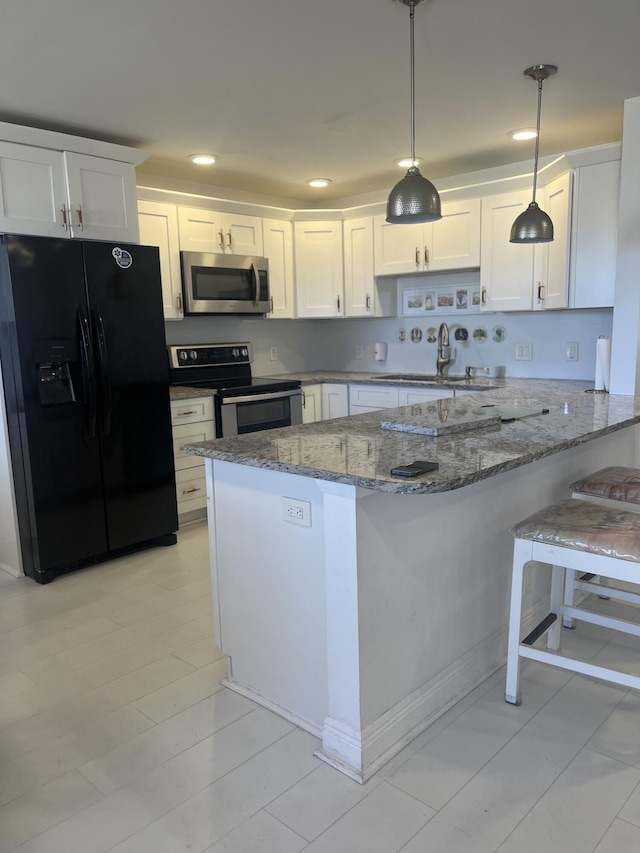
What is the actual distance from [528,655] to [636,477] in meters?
0.87

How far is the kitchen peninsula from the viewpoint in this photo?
168 cm

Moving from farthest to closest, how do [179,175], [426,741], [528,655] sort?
[179,175] → [528,655] → [426,741]

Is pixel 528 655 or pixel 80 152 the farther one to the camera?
pixel 80 152

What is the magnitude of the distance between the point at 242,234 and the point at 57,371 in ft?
6.32

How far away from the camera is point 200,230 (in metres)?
4.16

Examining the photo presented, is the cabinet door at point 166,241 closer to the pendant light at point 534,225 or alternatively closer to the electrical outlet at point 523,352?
the pendant light at point 534,225

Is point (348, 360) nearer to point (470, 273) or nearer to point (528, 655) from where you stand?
point (470, 273)

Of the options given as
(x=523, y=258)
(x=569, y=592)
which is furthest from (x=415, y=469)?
(x=523, y=258)

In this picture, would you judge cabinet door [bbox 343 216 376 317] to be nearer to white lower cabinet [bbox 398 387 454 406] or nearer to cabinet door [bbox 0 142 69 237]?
white lower cabinet [bbox 398 387 454 406]

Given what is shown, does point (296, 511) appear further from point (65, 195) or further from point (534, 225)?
point (65, 195)

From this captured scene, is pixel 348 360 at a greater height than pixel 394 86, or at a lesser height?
lesser

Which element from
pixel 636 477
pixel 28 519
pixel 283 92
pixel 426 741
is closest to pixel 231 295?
pixel 283 92

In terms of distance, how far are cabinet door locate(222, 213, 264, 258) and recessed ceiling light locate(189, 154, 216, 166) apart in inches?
18.2

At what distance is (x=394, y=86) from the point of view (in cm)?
273
